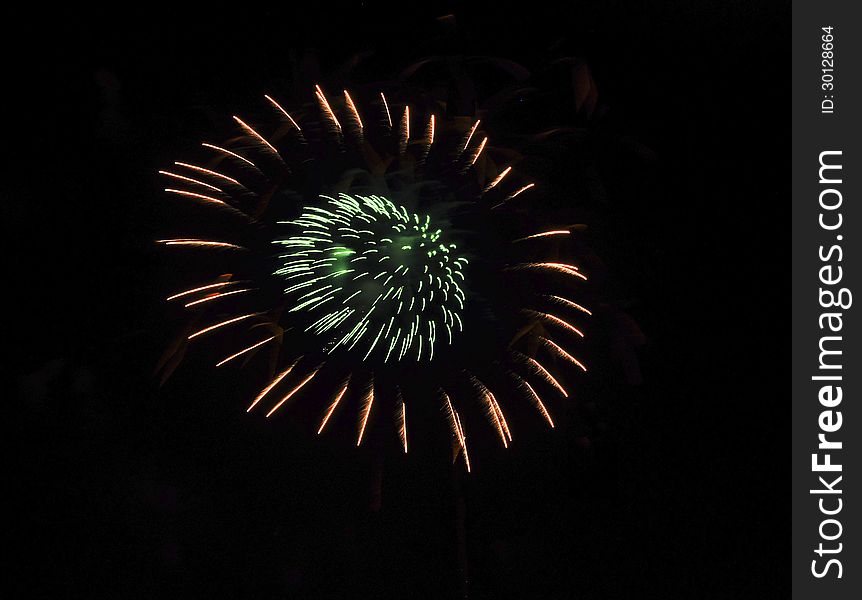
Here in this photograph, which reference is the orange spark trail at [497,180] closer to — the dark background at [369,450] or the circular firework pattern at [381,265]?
the circular firework pattern at [381,265]

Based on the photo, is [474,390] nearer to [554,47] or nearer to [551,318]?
[551,318]

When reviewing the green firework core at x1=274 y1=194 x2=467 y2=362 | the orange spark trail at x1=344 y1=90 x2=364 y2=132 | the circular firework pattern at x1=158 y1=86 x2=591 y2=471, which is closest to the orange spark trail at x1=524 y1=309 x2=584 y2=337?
the circular firework pattern at x1=158 y1=86 x2=591 y2=471

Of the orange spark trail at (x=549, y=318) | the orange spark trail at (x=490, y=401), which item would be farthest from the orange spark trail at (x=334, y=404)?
the orange spark trail at (x=549, y=318)

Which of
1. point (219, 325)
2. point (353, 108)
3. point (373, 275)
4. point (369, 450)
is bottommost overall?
point (369, 450)

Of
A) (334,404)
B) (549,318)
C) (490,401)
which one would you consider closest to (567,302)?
(549,318)

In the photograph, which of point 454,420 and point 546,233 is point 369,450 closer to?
point 454,420

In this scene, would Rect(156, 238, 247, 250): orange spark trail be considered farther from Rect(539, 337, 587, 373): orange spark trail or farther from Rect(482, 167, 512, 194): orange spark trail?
Rect(539, 337, 587, 373): orange spark trail
